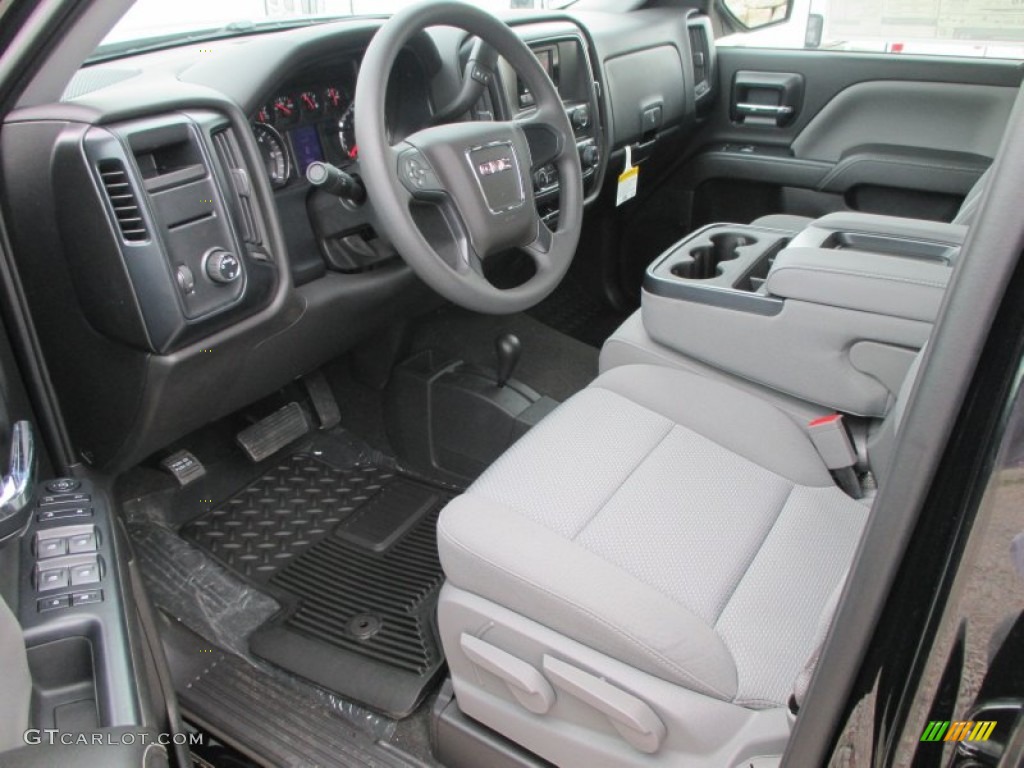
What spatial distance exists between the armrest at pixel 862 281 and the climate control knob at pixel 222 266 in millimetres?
807

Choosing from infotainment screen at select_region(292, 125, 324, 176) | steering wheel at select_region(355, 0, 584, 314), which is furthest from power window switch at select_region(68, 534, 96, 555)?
infotainment screen at select_region(292, 125, 324, 176)

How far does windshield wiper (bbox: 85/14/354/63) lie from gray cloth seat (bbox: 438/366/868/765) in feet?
3.05

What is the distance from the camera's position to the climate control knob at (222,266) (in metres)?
1.25

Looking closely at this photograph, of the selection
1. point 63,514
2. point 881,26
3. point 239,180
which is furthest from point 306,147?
point 881,26

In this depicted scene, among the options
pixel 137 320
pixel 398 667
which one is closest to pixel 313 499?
pixel 398 667

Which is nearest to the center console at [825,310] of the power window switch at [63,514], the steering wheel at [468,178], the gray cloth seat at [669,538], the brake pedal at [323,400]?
the gray cloth seat at [669,538]

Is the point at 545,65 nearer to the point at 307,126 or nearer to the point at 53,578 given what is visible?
the point at 307,126

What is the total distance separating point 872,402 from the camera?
133 cm

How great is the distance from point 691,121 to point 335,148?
124 cm

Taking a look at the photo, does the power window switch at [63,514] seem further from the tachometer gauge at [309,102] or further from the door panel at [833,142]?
the door panel at [833,142]

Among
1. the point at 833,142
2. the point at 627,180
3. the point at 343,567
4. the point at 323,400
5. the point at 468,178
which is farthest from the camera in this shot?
the point at 833,142

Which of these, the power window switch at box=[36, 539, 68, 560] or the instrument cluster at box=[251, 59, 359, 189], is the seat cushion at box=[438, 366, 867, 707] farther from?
the instrument cluster at box=[251, 59, 359, 189]

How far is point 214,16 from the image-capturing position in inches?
67.7

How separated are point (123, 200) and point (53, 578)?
18.7 inches
